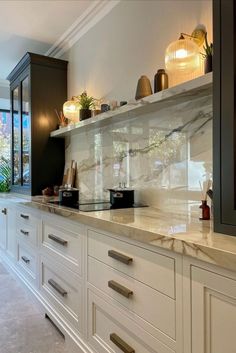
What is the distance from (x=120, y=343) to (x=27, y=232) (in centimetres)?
152

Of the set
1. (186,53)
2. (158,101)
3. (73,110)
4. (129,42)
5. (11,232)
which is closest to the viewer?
(186,53)

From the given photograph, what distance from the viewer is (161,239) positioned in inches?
41.7

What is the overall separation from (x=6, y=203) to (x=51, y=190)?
1.90ft

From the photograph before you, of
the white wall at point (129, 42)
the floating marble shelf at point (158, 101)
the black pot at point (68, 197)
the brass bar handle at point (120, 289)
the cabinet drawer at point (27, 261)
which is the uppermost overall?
the white wall at point (129, 42)

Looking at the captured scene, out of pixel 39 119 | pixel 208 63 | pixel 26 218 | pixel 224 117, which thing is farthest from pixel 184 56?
pixel 39 119

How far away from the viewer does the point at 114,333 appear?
4.47 feet

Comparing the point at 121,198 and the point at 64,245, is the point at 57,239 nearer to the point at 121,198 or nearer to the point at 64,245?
the point at 64,245

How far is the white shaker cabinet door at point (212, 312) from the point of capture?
84 centimetres

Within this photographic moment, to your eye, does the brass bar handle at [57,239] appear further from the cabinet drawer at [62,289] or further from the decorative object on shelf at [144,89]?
the decorative object on shelf at [144,89]

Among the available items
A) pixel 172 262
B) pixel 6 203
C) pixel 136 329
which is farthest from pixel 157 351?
pixel 6 203

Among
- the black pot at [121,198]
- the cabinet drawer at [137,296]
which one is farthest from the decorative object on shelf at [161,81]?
the cabinet drawer at [137,296]

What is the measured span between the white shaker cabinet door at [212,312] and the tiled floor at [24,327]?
1.17m

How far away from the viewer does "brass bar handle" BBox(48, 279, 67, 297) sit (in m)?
1.87

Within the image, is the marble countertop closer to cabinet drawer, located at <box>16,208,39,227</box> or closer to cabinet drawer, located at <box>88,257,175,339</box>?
A: cabinet drawer, located at <box>88,257,175,339</box>
